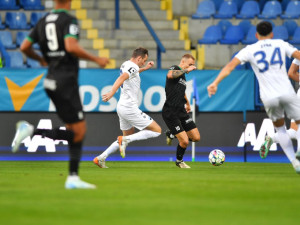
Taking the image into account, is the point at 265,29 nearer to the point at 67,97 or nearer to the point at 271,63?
the point at 271,63

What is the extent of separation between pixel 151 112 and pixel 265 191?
8.99 m

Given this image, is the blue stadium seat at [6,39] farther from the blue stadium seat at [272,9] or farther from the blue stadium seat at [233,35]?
the blue stadium seat at [272,9]

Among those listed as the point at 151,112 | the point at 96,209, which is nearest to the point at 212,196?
the point at 96,209

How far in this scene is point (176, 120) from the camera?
1317cm

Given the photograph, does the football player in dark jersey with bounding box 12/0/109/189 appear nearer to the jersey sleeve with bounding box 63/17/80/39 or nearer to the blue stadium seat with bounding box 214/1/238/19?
the jersey sleeve with bounding box 63/17/80/39

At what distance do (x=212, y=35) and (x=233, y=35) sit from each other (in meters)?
0.68

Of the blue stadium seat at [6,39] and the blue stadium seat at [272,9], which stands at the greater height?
the blue stadium seat at [272,9]

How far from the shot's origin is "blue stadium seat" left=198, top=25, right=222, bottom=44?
20.4 m

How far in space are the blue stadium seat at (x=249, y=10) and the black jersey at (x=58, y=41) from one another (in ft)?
47.1

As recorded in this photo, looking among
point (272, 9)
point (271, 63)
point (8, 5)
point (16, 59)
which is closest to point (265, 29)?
point (271, 63)

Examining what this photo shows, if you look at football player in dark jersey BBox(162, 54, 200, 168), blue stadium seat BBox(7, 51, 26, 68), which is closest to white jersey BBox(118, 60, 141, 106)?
football player in dark jersey BBox(162, 54, 200, 168)

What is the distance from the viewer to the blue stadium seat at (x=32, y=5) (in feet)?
69.9

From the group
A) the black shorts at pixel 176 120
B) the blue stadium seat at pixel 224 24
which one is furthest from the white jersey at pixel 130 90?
the blue stadium seat at pixel 224 24

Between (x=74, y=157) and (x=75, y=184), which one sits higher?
(x=74, y=157)
